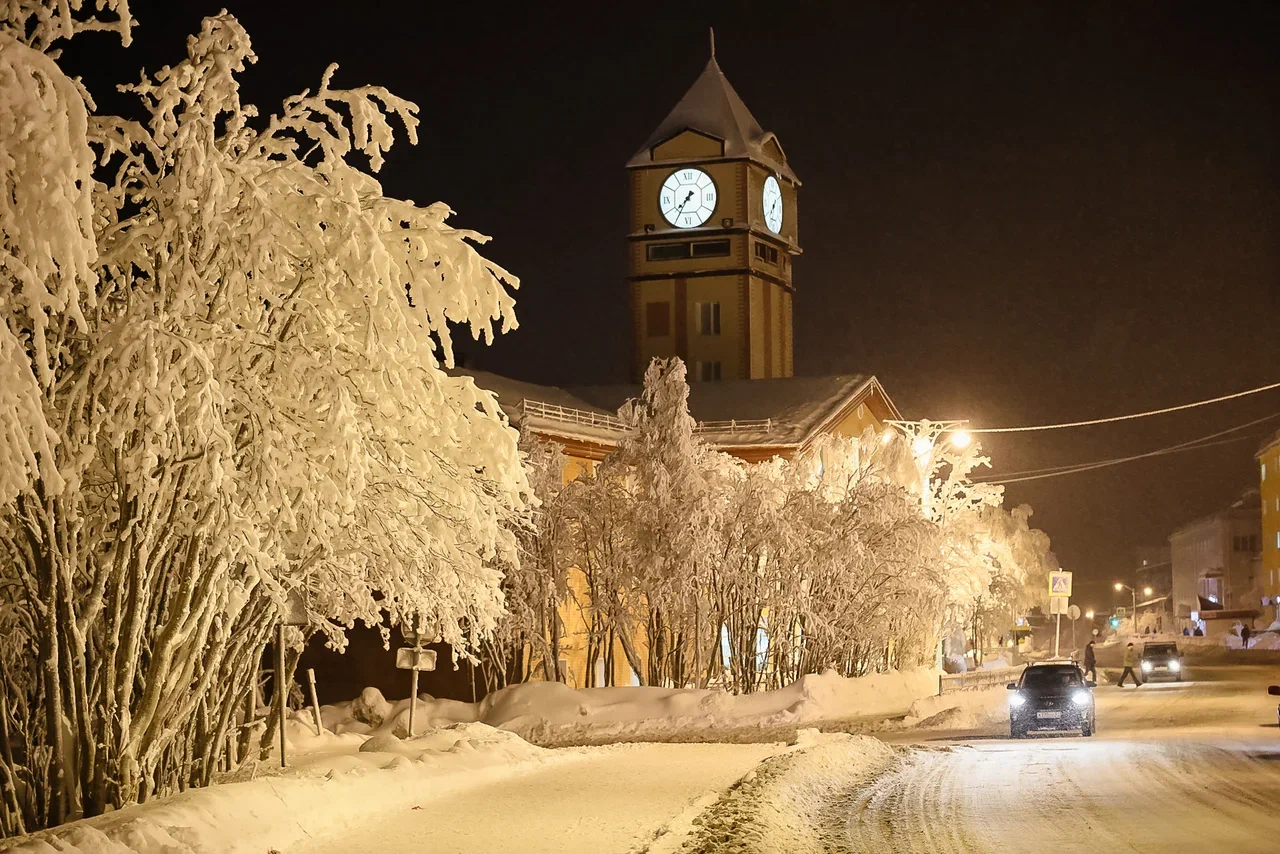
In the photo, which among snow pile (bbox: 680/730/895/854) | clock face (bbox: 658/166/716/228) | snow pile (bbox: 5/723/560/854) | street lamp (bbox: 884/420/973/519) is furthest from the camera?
clock face (bbox: 658/166/716/228)

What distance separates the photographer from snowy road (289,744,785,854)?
14.0 meters

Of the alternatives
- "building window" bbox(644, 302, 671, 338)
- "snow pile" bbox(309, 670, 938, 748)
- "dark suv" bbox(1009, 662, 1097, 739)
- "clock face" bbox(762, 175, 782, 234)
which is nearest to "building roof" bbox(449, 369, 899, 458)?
"building window" bbox(644, 302, 671, 338)

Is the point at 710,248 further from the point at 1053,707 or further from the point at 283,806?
the point at 283,806

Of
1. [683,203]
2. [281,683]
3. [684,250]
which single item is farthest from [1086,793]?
[683,203]

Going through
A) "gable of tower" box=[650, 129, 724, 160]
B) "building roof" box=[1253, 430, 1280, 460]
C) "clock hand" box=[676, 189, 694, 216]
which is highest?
"gable of tower" box=[650, 129, 724, 160]

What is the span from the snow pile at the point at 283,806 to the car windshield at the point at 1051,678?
487 inches

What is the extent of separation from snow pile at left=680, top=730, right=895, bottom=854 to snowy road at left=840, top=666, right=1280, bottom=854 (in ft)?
1.18

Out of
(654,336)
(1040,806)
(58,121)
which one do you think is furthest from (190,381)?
(654,336)

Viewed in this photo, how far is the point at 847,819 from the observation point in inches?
648

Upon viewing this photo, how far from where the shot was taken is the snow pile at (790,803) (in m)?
14.2

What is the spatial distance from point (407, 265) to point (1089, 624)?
173356 millimetres

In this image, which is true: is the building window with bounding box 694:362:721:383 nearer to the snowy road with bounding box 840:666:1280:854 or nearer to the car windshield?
the snowy road with bounding box 840:666:1280:854

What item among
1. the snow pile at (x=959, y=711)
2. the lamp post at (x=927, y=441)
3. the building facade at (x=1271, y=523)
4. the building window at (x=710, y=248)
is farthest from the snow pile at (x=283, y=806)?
the building facade at (x=1271, y=523)

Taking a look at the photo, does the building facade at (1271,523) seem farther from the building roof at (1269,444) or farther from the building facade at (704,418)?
the building facade at (704,418)
